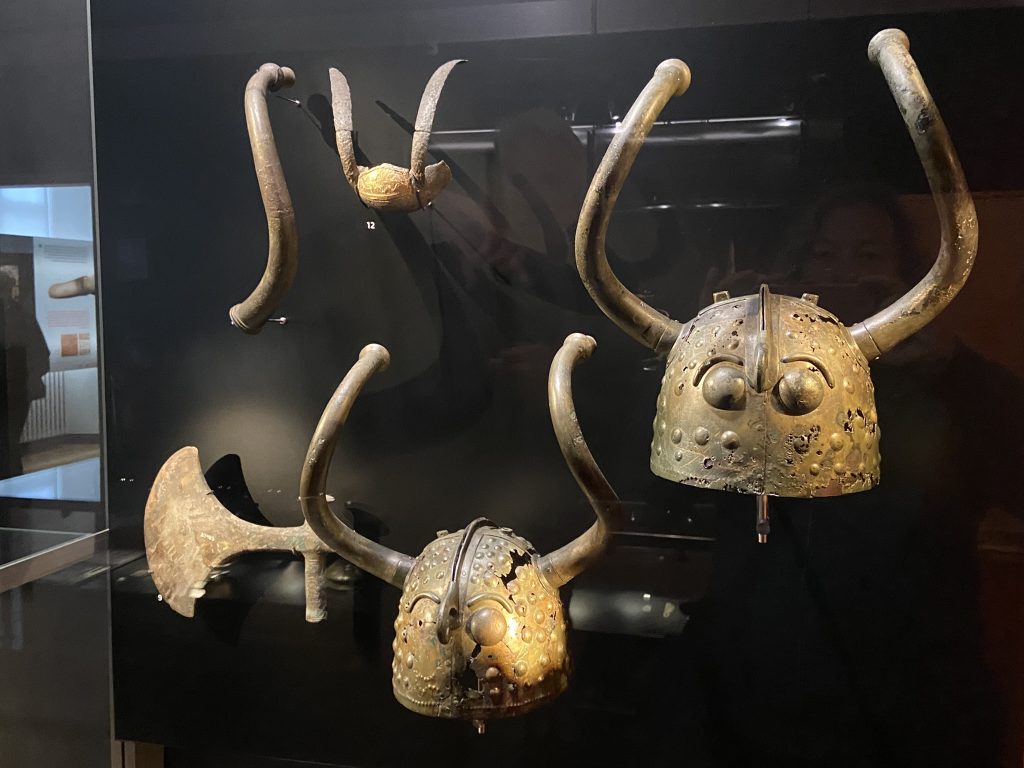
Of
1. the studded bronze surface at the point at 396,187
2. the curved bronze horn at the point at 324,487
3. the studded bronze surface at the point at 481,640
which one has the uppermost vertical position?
the studded bronze surface at the point at 396,187

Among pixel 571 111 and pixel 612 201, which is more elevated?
pixel 571 111

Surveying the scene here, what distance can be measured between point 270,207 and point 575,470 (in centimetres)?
65

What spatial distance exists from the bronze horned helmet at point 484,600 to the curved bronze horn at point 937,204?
41 centimetres

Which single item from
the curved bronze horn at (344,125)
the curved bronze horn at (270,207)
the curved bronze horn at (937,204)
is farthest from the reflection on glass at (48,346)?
the curved bronze horn at (937,204)

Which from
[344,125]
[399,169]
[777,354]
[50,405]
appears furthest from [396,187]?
[50,405]

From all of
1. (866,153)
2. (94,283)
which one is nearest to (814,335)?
(866,153)

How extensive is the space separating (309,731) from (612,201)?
43.9 inches

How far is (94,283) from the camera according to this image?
1.67 meters

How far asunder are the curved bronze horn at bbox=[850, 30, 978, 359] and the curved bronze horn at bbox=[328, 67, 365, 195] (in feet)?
2.56

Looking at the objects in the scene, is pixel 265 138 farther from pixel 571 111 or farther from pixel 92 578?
pixel 92 578

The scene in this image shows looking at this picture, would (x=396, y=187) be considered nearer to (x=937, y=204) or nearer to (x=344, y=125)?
(x=344, y=125)

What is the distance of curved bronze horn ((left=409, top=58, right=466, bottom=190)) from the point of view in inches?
52.3

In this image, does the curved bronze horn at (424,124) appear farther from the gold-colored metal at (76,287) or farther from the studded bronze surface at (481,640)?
the gold-colored metal at (76,287)

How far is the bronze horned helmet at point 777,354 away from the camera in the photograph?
103 centimetres
